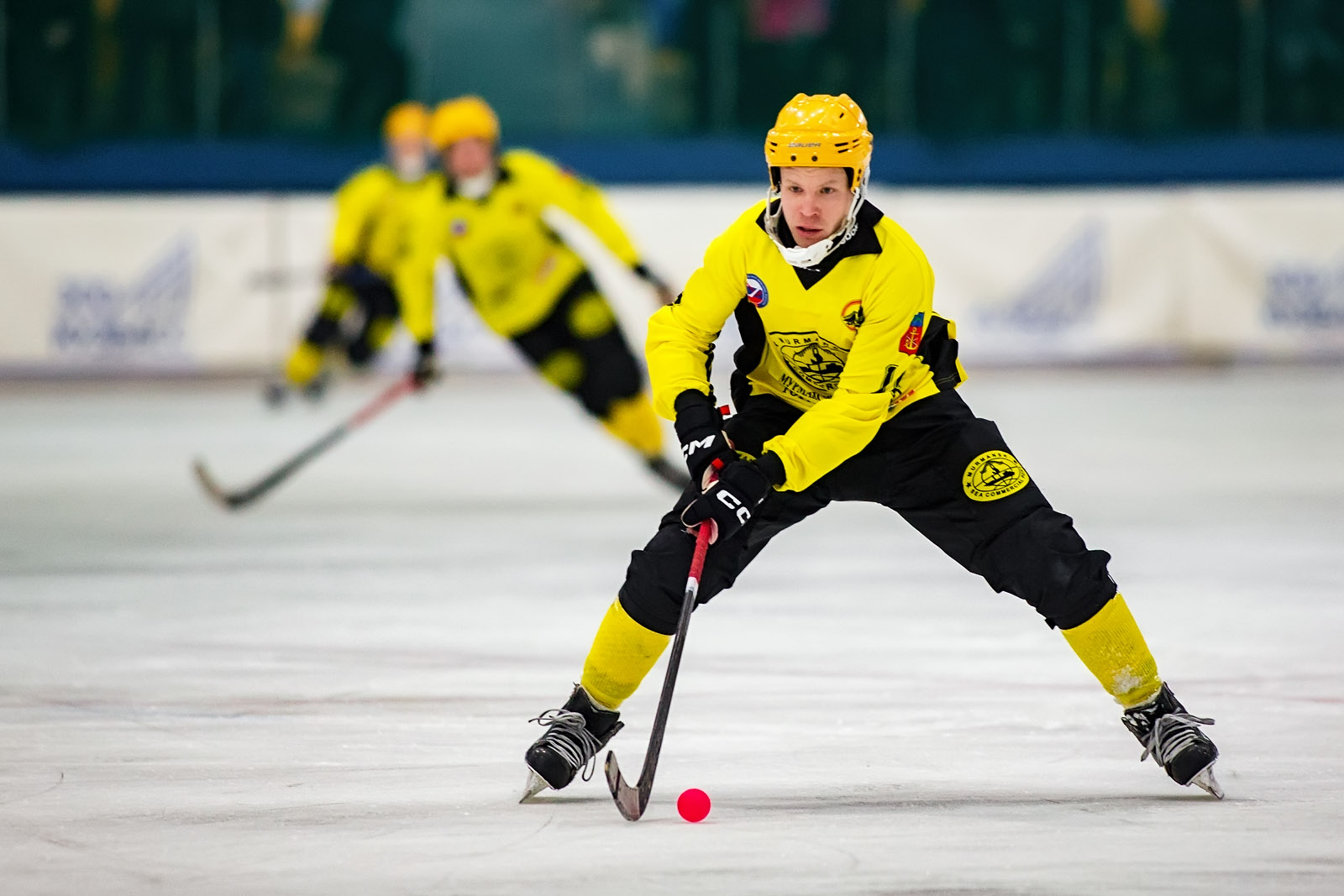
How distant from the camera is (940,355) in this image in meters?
3.95

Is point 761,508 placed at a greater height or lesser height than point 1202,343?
greater

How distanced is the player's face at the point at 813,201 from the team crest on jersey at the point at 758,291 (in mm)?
119

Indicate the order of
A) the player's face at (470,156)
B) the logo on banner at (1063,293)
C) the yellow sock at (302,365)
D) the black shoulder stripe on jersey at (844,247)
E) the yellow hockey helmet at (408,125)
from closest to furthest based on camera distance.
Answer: the black shoulder stripe on jersey at (844,247)
the player's face at (470,156)
the yellow sock at (302,365)
the yellow hockey helmet at (408,125)
the logo on banner at (1063,293)

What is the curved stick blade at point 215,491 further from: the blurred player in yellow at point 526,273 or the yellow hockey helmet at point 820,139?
the yellow hockey helmet at point 820,139

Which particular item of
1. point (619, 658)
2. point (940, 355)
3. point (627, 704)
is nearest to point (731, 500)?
point (619, 658)

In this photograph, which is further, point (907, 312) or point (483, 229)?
point (483, 229)

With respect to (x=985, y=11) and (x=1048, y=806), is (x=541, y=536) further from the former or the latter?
(x=985, y=11)

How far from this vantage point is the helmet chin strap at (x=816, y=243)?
3699 millimetres

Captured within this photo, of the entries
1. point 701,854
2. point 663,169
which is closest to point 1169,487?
point 701,854

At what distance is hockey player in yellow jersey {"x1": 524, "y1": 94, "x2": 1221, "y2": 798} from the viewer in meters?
3.66

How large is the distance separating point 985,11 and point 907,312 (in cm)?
1358

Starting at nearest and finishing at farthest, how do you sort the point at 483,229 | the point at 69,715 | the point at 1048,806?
the point at 1048,806 < the point at 69,715 < the point at 483,229

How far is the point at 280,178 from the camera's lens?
16641mm

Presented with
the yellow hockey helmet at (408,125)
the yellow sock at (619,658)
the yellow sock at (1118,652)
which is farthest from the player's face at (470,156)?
the yellow sock at (1118,652)
